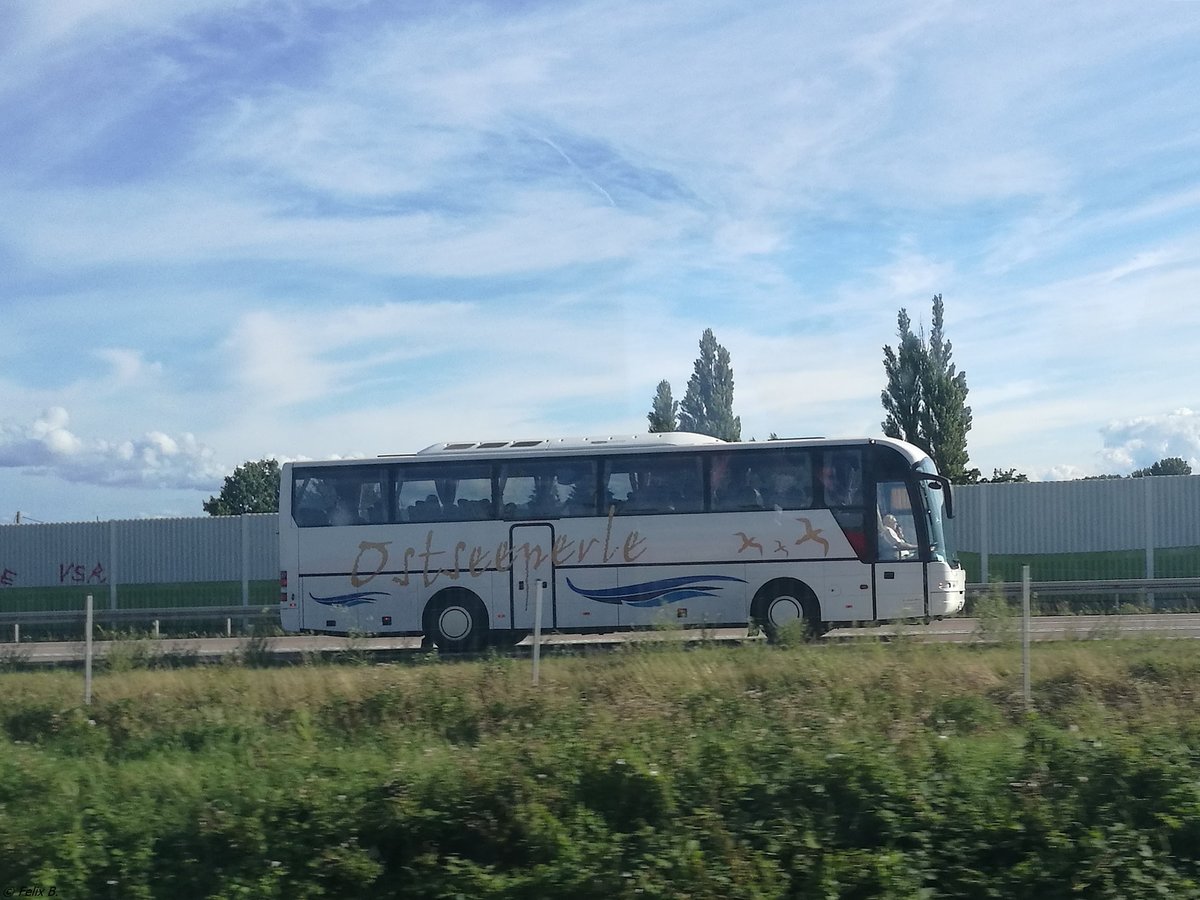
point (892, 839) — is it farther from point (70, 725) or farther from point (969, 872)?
point (70, 725)

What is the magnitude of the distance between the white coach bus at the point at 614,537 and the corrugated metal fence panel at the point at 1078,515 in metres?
13.0

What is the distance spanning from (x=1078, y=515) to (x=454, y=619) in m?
20.2

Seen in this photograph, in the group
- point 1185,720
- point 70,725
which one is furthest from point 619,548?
point 1185,720

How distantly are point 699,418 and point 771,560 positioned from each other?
112ft

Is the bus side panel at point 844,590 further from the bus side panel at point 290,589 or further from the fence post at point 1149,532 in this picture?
the fence post at point 1149,532

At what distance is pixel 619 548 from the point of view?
62.1 feet

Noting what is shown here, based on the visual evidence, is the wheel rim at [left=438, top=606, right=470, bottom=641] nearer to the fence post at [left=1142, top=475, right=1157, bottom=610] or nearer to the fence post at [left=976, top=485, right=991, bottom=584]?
the fence post at [left=976, top=485, right=991, bottom=584]

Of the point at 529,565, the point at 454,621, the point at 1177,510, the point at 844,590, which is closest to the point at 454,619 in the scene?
the point at 454,621

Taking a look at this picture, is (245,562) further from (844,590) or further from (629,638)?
(844,590)

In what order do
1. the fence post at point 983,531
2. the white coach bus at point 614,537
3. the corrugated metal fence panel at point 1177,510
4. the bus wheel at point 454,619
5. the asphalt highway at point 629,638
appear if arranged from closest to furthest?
the asphalt highway at point 629,638
the white coach bus at point 614,537
the bus wheel at point 454,619
the fence post at point 983,531
the corrugated metal fence panel at point 1177,510

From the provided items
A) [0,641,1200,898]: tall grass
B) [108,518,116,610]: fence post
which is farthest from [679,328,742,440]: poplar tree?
[0,641,1200,898]: tall grass

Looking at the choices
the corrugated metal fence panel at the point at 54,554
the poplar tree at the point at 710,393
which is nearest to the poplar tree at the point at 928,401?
the poplar tree at the point at 710,393

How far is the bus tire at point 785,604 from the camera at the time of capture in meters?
18.5

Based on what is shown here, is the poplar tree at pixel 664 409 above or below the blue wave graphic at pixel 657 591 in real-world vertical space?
above
